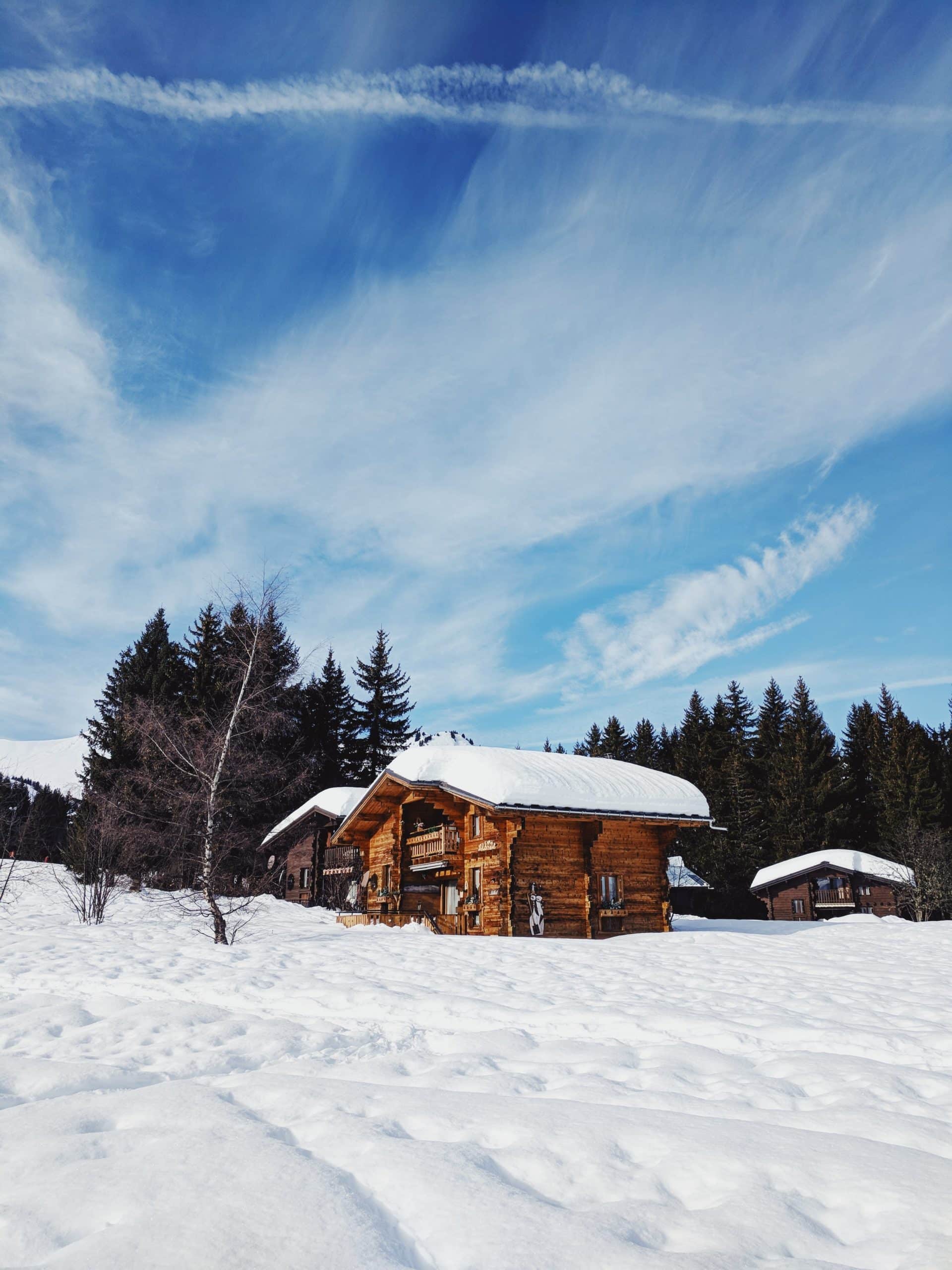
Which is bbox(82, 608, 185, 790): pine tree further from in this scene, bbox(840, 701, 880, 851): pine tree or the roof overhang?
bbox(840, 701, 880, 851): pine tree

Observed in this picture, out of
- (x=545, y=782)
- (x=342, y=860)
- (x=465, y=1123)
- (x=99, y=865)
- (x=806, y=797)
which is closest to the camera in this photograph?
(x=465, y=1123)

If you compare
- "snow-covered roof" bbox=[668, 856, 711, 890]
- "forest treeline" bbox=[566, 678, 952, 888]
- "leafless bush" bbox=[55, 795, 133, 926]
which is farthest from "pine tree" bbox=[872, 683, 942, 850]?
"leafless bush" bbox=[55, 795, 133, 926]

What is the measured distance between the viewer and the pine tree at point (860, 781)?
178ft

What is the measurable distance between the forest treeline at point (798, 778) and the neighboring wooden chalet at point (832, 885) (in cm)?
519

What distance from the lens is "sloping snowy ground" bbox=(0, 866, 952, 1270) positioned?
3068mm

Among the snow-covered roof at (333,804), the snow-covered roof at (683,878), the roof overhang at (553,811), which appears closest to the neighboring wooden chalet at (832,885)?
the snow-covered roof at (683,878)

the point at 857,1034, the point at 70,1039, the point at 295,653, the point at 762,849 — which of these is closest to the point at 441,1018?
the point at 70,1039

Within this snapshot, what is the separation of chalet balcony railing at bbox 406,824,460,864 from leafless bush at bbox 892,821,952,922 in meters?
23.5

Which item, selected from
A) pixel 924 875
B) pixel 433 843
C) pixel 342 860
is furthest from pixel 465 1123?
pixel 924 875

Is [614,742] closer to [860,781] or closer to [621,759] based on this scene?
[621,759]

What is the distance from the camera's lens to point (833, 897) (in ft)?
145

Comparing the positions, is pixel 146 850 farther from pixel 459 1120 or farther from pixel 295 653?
pixel 459 1120

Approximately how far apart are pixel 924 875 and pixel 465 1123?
41688 mm

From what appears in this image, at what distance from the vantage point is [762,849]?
178ft
